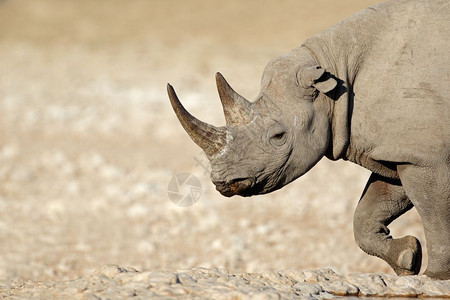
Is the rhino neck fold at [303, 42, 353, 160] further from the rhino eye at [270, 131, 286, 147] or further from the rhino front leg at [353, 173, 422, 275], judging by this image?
the rhino front leg at [353, 173, 422, 275]

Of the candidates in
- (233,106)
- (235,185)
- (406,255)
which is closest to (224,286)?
(235,185)

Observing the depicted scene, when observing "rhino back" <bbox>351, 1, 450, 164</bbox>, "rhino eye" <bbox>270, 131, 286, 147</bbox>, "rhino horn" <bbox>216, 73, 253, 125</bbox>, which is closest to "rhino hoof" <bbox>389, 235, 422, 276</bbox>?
"rhino back" <bbox>351, 1, 450, 164</bbox>

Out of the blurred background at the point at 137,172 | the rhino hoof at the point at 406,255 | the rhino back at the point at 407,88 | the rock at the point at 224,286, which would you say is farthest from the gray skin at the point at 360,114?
the blurred background at the point at 137,172

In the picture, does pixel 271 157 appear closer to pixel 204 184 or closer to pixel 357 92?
pixel 357 92

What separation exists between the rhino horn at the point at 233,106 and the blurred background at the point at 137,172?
1.73ft

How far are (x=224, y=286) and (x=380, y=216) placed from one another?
1.92 metres

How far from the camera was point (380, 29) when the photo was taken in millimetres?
6711

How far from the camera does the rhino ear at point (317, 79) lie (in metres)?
6.49

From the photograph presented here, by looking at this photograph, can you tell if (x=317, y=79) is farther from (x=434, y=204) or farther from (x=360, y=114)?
(x=434, y=204)

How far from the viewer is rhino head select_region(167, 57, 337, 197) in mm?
6453

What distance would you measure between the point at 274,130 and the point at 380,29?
3.43ft

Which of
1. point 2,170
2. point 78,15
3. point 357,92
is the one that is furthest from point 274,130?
point 78,15

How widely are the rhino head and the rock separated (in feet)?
2.17

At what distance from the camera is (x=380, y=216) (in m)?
7.26
